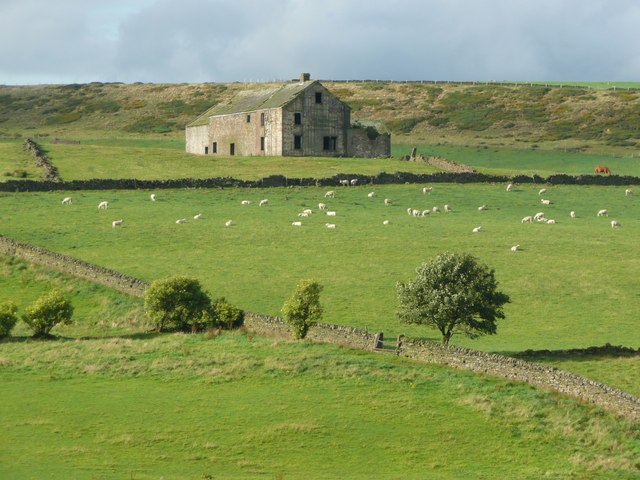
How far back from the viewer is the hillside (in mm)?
156500

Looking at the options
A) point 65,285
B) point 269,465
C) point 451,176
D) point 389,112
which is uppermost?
point 389,112

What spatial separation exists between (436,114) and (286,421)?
137m

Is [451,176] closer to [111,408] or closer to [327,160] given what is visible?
[327,160]

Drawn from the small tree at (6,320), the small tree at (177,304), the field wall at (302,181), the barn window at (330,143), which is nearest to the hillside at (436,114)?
the barn window at (330,143)

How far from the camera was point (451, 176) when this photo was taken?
9906cm

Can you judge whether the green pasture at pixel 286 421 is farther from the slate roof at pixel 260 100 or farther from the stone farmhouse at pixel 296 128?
the slate roof at pixel 260 100

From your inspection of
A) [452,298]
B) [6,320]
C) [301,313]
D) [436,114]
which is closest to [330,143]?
[436,114]

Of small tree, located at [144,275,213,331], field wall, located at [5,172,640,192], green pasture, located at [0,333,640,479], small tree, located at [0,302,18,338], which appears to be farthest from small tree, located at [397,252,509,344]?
field wall, located at [5,172,640,192]

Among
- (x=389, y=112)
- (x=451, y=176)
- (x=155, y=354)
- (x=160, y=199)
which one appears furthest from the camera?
(x=389, y=112)

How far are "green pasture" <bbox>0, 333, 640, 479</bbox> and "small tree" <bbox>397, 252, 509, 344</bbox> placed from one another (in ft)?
13.8

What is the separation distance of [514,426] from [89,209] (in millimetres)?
48576

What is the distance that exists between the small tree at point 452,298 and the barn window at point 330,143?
234ft

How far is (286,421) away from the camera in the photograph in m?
38.8

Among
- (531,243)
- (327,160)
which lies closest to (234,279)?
(531,243)
